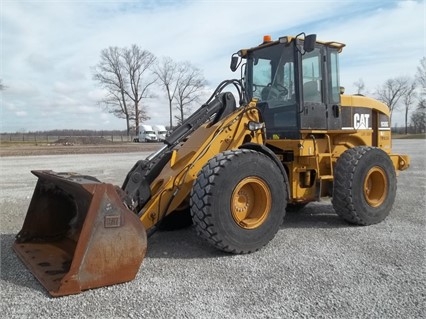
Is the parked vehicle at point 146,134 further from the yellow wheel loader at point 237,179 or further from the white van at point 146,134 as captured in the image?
the yellow wheel loader at point 237,179

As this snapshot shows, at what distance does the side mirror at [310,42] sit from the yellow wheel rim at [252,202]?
1.89 m

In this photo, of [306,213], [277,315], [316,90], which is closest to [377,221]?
[306,213]

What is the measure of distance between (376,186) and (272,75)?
8.10 ft

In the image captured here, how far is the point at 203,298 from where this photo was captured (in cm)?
369

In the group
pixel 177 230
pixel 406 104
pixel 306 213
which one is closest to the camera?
pixel 177 230

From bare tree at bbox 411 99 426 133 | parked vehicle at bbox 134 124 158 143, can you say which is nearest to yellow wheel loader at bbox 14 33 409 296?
parked vehicle at bbox 134 124 158 143

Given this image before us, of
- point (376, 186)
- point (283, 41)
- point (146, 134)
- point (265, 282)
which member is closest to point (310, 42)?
point (283, 41)

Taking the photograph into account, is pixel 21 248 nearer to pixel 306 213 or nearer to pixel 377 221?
pixel 306 213

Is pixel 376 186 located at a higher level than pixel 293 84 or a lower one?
lower

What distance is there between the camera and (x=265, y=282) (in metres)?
4.03

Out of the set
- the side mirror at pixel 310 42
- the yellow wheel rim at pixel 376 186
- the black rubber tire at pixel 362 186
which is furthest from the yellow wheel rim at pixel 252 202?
the yellow wheel rim at pixel 376 186

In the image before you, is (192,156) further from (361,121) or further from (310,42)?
(361,121)

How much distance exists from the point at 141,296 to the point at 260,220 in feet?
5.94

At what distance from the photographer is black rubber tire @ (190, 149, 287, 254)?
4.56 m
